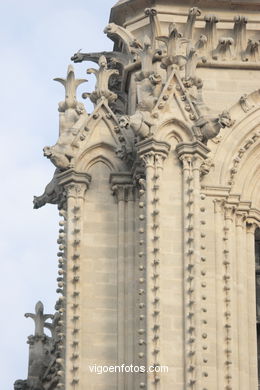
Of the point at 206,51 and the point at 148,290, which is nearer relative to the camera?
the point at 148,290

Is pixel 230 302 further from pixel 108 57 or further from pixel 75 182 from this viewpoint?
pixel 108 57

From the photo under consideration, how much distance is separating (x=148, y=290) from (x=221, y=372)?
5.41 feet

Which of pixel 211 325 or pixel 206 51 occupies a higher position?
pixel 206 51

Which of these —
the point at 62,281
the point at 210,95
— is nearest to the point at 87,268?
the point at 62,281

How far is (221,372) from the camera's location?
44.7 metres

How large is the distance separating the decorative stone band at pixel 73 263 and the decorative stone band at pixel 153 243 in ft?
3.89

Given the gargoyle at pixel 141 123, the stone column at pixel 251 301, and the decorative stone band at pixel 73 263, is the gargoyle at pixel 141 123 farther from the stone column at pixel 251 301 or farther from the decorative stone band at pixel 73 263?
the stone column at pixel 251 301

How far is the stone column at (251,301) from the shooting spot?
45.4 metres

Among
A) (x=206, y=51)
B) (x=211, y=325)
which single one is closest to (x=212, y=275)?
(x=211, y=325)

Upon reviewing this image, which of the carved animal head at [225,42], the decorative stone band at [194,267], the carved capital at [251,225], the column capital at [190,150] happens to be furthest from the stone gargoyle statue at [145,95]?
the carved capital at [251,225]

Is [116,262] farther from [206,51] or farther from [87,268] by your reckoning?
[206,51]

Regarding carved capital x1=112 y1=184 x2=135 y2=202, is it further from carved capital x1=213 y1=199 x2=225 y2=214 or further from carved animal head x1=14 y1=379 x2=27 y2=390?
carved animal head x1=14 y1=379 x2=27 y2=390

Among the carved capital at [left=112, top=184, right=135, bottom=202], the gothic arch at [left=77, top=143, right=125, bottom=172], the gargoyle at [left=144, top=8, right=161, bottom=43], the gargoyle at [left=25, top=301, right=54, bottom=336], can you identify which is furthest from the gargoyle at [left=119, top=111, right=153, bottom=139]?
the gargoyle at [left=25, top=301, right=54, bottom=336]

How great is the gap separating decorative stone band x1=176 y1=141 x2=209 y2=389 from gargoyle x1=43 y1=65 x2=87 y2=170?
5.95ft
